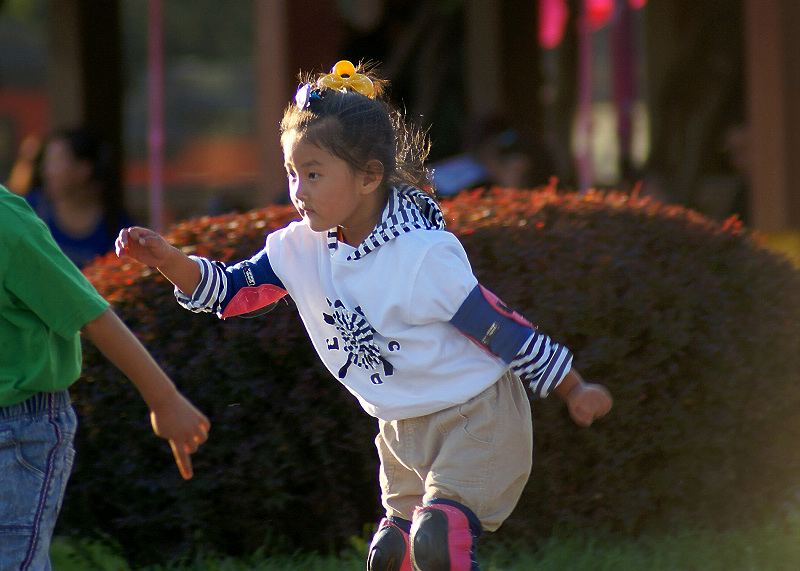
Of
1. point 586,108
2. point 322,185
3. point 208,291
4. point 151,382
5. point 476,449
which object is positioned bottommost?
point 586,108

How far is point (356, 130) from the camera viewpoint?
2637 mm

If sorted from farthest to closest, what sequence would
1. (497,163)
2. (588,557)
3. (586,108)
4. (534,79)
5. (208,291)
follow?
(534,79) < (586,108) < (497,163) < (588,557) < (208,291)

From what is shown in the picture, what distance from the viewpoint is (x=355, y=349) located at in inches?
104

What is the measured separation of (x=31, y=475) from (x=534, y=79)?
10.5 m

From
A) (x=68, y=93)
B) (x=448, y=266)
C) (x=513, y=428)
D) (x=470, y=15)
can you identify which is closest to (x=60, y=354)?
(x=448, y=266)

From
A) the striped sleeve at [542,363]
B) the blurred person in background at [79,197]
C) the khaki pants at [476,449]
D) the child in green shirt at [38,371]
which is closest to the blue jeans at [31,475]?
the child in green shirt at [38,371]

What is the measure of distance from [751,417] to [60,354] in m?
2.54

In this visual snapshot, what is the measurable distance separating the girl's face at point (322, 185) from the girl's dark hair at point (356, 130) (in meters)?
0.02

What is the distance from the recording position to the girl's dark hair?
8.54 feet

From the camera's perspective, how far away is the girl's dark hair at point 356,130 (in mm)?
2604

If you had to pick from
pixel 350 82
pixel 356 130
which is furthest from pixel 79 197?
pixel 356 130

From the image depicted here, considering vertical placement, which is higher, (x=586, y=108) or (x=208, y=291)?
(x=208, y=291)

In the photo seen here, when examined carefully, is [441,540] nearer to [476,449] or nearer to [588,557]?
[476,449]

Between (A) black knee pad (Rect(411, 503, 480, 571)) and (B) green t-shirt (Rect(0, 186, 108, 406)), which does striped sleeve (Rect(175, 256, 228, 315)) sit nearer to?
(B) green t-shirt (Rect(0, 186, 108, 406))
